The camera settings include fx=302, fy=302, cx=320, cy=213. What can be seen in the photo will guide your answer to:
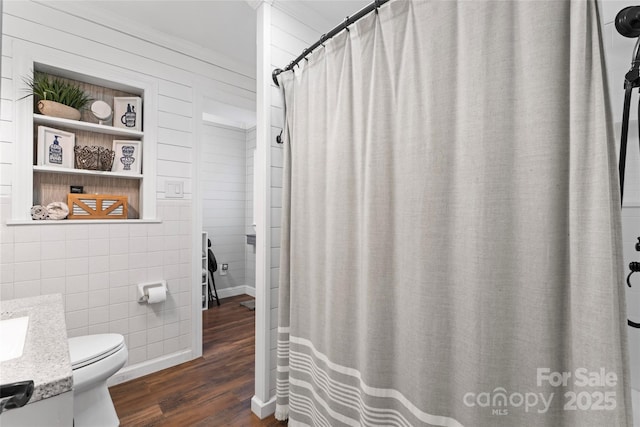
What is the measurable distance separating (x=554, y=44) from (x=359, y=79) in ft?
2.30

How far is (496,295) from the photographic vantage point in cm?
89

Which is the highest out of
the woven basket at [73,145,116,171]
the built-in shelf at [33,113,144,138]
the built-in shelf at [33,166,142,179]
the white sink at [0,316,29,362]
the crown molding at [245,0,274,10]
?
the crown molding at [245,0,274,10]

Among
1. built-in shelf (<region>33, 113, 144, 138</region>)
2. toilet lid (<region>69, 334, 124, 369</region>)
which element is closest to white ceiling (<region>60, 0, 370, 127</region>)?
built-in shelf (<region>33, 113, 144, 138</region>)

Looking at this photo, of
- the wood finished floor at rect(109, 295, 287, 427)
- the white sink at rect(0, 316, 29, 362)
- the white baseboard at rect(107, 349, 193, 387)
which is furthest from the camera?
the white baseboard at rect(107, 349, 193, 387)

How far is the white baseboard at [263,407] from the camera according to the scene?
182 centimetres

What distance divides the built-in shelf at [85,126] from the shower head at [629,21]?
270 centimetres

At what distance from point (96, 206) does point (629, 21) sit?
291 cm

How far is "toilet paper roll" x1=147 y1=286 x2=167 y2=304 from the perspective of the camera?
2.24 metres

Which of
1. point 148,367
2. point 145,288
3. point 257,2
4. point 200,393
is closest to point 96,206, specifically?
point 145,288

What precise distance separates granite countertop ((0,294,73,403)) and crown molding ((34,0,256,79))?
1.96m

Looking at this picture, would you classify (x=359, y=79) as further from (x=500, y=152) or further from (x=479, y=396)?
(x=479, y=396)

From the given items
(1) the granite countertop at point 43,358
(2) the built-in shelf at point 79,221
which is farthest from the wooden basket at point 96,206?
(1) the granite countertop at point 43,358

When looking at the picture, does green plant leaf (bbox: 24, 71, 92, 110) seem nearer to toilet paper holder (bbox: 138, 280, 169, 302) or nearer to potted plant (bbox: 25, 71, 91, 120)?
potted plant (bbox: 25, 71, 91, 120)

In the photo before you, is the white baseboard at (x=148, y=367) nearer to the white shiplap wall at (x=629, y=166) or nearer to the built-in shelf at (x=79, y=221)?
the built-in shelf at (x=79, y=221)
